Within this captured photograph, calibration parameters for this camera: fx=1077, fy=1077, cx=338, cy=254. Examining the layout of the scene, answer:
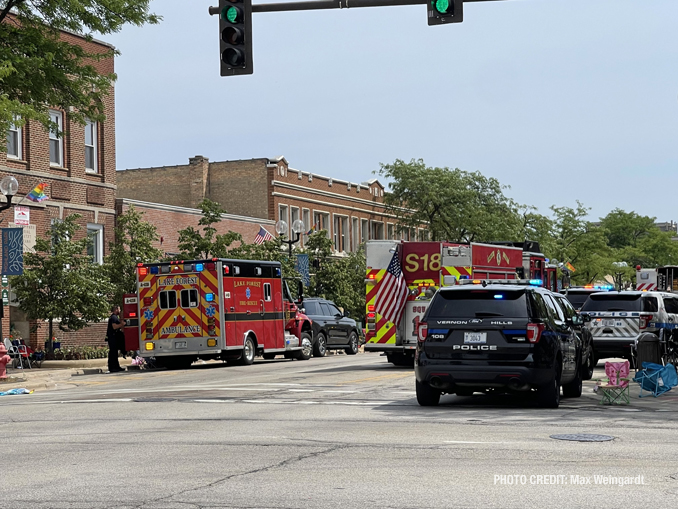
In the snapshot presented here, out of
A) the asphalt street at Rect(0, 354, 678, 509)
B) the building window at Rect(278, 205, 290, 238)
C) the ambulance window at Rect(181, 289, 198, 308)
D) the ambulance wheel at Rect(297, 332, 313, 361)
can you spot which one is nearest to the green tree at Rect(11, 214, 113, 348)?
the ambulance window at Rect(181, 289, 198, 308)

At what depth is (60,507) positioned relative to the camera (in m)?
7.63

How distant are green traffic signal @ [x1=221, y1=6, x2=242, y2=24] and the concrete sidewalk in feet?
35.5

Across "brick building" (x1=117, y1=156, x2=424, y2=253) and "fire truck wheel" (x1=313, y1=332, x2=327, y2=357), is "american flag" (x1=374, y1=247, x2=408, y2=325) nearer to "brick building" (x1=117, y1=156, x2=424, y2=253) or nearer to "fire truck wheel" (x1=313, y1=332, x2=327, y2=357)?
"fire truck wheel" (x1=313, y1=332, x2=327, y2=357)

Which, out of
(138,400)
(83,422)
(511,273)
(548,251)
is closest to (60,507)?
(83,422)

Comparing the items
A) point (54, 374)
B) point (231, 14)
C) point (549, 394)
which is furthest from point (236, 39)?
point (54, 374)

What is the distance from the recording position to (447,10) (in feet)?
45.0

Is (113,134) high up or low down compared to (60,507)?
up

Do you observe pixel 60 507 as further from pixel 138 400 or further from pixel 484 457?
pixel 138 400

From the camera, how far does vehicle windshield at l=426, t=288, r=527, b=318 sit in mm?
14914

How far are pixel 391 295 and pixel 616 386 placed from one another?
966 cm

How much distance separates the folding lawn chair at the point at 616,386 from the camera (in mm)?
15711

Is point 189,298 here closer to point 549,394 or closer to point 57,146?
point 57,146

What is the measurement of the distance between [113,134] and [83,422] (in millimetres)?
28725

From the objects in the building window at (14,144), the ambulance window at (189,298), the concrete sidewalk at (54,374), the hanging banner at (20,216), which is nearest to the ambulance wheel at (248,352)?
the ambulance window at (189,298)
